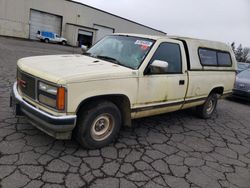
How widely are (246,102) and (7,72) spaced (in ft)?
31.2

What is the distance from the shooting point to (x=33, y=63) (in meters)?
3.88

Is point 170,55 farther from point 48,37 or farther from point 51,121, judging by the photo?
point 48,37

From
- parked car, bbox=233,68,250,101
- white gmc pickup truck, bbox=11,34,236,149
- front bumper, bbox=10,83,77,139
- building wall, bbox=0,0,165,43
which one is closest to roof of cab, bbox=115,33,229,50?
white gmc pickup truck, bbox=11,34,236,149

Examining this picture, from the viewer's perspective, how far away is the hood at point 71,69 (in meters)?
3.31

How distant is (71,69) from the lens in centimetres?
355

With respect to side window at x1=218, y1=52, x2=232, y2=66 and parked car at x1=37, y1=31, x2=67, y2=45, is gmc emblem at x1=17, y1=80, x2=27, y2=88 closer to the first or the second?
side window at x1=218, y1=52, x2=232, y2=66

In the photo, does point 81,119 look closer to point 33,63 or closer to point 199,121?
point 33,63

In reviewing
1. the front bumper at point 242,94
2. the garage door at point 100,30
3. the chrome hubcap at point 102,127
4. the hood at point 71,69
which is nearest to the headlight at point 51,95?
the hood at point 71,69

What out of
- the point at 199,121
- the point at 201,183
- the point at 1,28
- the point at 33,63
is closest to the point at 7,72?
the point at 33,63

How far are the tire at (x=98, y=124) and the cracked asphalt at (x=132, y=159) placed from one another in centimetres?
18

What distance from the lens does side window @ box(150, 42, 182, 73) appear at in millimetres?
4555

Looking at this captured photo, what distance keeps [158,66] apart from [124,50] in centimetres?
85

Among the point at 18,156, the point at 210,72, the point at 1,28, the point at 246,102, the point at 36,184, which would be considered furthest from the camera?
the point at 1,28

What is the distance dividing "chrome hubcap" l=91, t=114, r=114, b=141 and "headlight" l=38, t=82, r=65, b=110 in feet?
2.44
